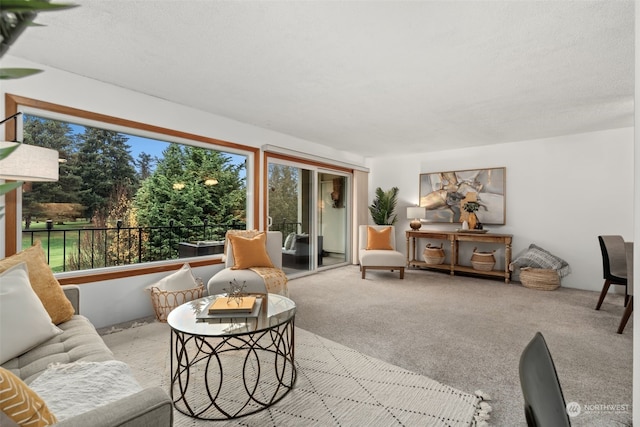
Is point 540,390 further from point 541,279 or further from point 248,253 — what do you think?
point 541,279

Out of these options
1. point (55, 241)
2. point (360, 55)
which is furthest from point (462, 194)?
point (55, 241)

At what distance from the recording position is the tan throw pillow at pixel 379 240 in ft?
17.6

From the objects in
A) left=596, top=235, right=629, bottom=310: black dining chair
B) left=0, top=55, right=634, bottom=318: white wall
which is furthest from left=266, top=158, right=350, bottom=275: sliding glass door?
left=596, top=235, right=629, bottom=310: black dining chair

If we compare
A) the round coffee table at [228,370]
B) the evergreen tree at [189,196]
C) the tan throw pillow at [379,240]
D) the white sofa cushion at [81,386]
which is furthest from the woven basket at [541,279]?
the white sofa cushion at [81,386]

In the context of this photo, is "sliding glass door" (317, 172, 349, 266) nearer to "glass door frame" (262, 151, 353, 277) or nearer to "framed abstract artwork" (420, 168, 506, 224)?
"glass door frame" (262, 151, 353, 277)

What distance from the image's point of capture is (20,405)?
32.9 inches

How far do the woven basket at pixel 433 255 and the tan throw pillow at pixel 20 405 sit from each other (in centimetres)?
548

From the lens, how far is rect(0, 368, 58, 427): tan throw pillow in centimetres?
81

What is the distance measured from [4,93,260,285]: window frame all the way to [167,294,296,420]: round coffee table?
4.49 feet

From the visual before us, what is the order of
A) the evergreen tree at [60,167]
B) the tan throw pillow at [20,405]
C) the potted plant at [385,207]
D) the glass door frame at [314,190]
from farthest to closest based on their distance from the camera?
the potted plant at [385,207]
the glass door frame at [314,190]
the evergreen tree at [60,167]
the tan throw pillow at [20,405]

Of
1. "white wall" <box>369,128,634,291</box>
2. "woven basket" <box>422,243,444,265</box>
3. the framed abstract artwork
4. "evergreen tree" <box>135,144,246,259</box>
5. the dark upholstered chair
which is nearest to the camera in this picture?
the dark upholstered chair

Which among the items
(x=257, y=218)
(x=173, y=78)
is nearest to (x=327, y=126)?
(x=257, y=218)

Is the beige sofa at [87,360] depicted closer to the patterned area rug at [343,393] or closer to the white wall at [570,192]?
the patterned area rug at [343,393]
